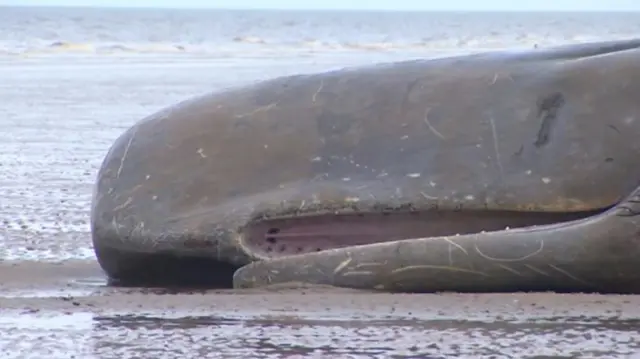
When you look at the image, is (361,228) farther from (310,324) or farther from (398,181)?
(310,324)

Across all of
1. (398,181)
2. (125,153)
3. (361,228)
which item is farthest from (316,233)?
(125,153)

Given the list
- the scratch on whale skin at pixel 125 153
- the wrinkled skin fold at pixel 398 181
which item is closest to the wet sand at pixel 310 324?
the wrinkled skin fold at pixel 398 181

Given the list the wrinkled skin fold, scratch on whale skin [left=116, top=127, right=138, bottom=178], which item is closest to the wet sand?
the wrinkled skin fold

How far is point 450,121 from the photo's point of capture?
4789mm

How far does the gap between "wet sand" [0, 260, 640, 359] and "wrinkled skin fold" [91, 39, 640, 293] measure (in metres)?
0.11

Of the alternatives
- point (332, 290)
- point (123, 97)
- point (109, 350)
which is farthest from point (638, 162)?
point (123, 97)

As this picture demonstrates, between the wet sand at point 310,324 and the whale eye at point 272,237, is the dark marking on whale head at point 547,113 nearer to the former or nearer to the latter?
the wet sand at point 310,324

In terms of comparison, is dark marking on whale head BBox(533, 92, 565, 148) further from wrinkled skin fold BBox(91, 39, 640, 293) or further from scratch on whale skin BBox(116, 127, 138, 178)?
scratch on whale skin BBox(116, 127, 138, 178)

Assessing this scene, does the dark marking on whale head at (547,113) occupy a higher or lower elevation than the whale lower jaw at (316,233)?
higher

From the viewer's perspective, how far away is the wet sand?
3.81m

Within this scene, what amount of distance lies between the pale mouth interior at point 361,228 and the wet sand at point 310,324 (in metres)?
0.20

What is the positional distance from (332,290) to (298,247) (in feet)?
0.81

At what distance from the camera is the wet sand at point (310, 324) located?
3807 mm

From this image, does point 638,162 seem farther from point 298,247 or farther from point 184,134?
point 184,134
